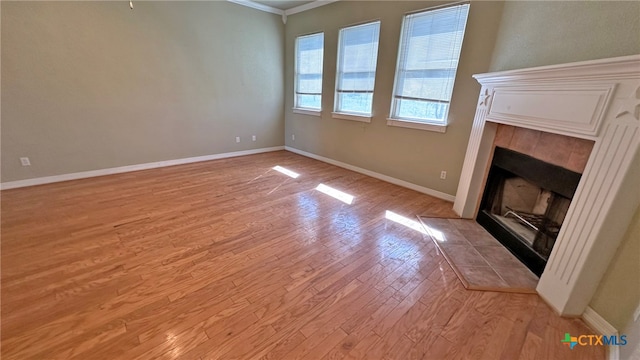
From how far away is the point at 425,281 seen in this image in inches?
73.1

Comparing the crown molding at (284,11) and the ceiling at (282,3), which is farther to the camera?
the ceiling at (282,3)

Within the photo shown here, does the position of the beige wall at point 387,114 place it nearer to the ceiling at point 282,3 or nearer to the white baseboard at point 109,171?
the ceiling at point 282,3

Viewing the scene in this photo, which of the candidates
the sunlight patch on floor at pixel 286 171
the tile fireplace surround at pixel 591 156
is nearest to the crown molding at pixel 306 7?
the sunlight patch on floor at pixel 286 171

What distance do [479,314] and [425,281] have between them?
37cm

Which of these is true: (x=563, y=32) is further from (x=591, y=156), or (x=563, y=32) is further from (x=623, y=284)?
(x=623, y=284)

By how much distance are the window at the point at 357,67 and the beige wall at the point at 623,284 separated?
3.18 metres

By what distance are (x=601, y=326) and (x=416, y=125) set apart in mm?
2623

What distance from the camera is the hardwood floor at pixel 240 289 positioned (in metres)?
1.35

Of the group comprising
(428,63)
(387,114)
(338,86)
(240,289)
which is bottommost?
(240,289)

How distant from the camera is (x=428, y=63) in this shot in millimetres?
3262

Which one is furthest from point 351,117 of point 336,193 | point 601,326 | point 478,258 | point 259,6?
point 601,326

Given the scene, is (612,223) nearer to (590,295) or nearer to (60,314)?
(590,295)

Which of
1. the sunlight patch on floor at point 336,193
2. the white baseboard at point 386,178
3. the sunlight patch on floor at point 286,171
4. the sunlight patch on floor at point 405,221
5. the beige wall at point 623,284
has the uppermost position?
the beige wall at point 623,284

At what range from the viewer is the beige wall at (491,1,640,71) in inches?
60.1
